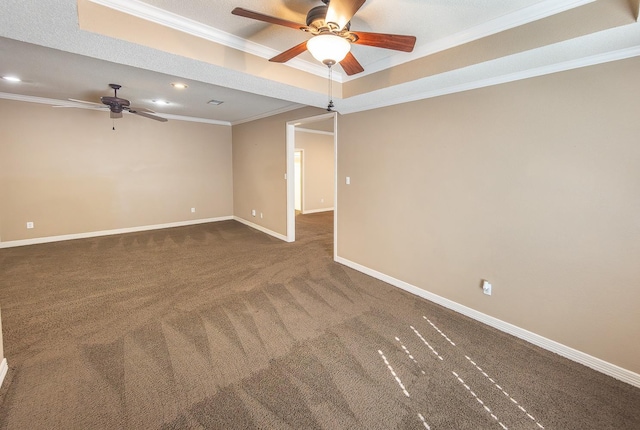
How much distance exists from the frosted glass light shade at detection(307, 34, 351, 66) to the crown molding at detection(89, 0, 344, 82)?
1.04m

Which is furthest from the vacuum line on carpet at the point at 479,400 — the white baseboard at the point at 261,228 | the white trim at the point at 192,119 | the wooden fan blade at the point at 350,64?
the white trim at the point at 192,119

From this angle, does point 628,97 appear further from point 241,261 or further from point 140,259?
point 140,259

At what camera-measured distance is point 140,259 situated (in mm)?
4418

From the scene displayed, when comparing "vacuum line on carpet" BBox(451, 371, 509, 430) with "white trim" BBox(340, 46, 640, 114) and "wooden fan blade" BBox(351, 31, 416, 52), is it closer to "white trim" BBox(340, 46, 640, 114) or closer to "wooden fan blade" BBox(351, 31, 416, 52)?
"wooden fan blade" BBox(351, 31, 416, 52)

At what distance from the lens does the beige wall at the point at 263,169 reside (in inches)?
214

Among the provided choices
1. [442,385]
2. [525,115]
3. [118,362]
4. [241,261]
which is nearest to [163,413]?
[118,362]

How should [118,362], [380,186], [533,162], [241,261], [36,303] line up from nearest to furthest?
[118,362] → [533,162] → [36,303] → [380,186] → [241,261]

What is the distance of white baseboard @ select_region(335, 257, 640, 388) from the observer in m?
2.09

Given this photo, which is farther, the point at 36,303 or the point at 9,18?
the point at 36,303

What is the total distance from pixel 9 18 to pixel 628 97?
3.99 metres

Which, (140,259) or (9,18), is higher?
(9,18)

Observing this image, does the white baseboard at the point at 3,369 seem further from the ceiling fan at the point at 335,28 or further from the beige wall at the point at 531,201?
the beige wall at the point at 531,201

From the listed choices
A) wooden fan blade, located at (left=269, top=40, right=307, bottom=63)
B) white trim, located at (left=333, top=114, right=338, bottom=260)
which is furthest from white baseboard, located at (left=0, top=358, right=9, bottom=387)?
white trim, located at (left=333, top=114, right=338, bottom=260)

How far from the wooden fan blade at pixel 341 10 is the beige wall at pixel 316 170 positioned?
21.6 ft
